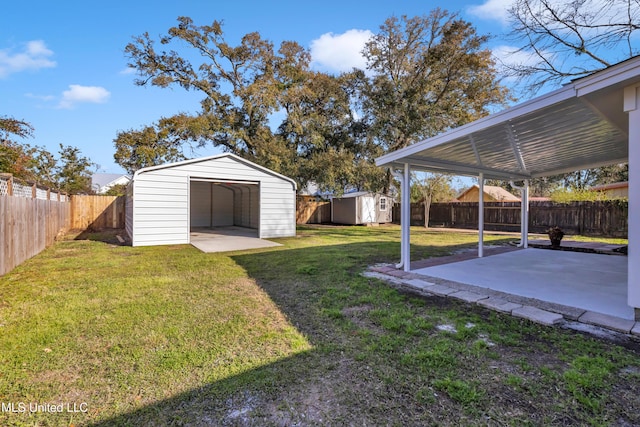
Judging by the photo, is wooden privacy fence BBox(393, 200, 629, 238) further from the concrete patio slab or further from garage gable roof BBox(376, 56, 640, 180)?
the concrete patio slab

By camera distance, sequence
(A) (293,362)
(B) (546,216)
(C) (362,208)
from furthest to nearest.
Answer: (C) (362,208) < (B) (546,216) < (A) (293,362)

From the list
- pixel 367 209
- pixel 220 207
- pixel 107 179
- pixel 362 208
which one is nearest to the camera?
pixel 220 207

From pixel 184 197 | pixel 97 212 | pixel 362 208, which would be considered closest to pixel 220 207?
pixel 97 212

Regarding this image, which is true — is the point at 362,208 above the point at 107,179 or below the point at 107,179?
below

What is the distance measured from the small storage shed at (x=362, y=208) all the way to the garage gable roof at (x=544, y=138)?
377 inches

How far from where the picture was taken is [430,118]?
47.2 feet

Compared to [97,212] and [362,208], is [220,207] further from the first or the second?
[362,208]

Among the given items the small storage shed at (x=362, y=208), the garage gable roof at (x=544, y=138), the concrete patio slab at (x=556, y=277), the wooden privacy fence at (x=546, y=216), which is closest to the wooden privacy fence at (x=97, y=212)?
the small storage shed at (x=362, y=208)

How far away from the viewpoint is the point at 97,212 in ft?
45.0

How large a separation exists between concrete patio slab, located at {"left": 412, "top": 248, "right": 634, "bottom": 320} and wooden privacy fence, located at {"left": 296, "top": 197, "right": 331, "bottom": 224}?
1238cm

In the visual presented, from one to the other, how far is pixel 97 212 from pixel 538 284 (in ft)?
52.5

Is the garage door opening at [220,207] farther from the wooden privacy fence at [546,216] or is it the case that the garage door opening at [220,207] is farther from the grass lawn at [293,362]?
the grass lawn at [293,362]

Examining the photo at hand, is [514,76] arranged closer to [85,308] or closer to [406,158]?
[406,158]

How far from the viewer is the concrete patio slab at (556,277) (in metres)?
3.69
